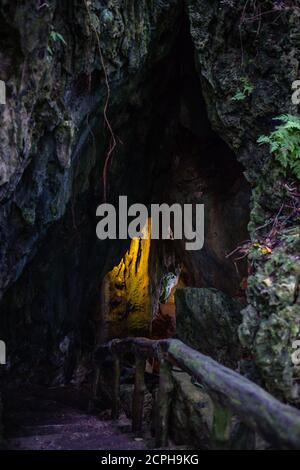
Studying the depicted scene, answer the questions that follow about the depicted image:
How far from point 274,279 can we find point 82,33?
3552 millimetres

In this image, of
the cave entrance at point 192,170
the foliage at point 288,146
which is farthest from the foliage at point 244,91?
the cave entrance at point 192,170

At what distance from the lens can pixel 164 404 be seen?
3.94 metres

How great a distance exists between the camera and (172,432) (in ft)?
12.8

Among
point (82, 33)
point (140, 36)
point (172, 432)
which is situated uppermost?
point (140, 36)

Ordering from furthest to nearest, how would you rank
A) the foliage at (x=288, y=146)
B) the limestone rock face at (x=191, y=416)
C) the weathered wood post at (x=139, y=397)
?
1. the foliage at (x=288, y=146)
2. the weathered wood post at (x=139, y=397)
3. the limestone rock face at (x=191, y=416)

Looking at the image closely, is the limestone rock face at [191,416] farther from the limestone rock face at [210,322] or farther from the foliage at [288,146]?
the limestone rock face at [210,322]

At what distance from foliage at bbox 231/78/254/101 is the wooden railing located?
12.4 feet

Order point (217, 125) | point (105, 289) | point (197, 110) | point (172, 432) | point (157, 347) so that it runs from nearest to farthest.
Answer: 1. point (172, 432)
2. point (157, 347)
3. point (217, 125)
4. point (197, 110)
5. point (105, 289)

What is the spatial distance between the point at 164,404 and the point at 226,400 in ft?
4.83

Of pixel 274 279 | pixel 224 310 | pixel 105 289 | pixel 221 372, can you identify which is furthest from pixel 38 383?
pixel 221 372

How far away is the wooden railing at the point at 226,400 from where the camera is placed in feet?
6.89

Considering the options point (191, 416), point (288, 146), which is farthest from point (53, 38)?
point (191, 416)

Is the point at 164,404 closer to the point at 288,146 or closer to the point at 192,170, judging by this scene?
the point at 288,146
